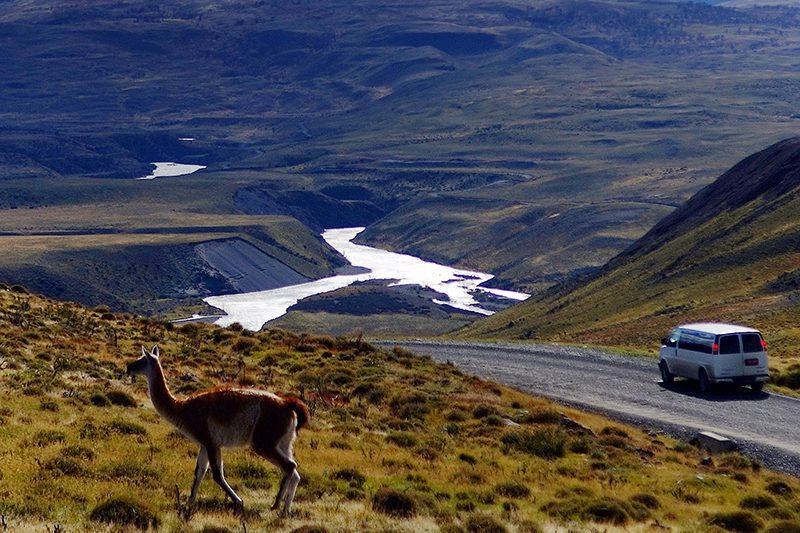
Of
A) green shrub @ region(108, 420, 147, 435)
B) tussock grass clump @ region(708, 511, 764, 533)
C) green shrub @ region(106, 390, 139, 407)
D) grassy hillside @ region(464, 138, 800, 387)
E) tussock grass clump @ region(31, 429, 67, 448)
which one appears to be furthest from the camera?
grassy hillside @ region(464, 138, 800, 387)

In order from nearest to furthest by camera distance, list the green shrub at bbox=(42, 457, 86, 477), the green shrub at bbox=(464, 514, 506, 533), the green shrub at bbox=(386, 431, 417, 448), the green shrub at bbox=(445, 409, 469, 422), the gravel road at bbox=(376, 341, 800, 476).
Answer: the green shrub at bbox=(464, 514, 506, 533)
the green shrub at bbox=(42, 457, 86, 477)
the green shrub at bbox=(386, 431, 417, 448)
the green shrub at bbox=(445, 409, 469, 422)
the gravel road at bbox=(376, 341, 800, 476)

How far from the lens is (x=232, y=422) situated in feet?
57.5

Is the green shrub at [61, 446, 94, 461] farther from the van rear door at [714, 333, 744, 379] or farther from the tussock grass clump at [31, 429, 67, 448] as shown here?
the van rear door at [714, 333, 744, 379]

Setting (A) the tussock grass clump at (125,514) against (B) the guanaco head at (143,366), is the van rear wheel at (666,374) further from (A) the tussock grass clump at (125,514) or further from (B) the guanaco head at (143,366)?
(A) the tussock grass clump at (125,514)

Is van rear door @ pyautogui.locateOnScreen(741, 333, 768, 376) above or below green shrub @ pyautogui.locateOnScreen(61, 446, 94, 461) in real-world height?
below

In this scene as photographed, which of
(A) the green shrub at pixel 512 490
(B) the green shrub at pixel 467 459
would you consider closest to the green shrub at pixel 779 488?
(B) the green shrub at pixel 467 459

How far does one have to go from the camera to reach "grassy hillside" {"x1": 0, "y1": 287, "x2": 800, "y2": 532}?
59.3ft

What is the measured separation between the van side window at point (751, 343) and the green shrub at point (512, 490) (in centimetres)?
2043

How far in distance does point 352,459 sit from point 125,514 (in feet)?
25.3

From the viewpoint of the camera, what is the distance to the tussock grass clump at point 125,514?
16.5m

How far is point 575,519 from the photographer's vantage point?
2081 cm

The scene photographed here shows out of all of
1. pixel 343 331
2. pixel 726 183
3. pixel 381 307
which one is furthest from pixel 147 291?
pixel 726 183

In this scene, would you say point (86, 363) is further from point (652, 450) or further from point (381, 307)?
point (381, 307)

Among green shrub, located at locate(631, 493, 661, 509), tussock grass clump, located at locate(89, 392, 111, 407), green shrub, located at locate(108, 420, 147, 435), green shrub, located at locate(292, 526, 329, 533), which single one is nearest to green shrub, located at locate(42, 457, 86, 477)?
green shrub, located at locate(108, 420, 147, 435)
